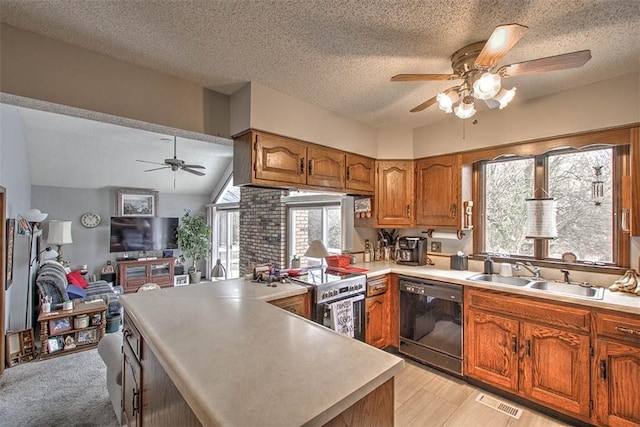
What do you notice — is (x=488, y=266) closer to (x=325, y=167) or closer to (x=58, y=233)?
(x=325, y=167)

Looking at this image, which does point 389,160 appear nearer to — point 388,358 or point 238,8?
point 238,8

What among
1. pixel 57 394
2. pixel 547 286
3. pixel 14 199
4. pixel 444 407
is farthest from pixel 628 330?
pixel 14 199

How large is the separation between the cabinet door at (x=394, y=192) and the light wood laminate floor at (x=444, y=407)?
64.4 inches

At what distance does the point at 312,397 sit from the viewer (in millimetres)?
837

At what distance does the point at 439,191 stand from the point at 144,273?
6773 millimetres

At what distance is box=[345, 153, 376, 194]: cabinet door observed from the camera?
10.3ft

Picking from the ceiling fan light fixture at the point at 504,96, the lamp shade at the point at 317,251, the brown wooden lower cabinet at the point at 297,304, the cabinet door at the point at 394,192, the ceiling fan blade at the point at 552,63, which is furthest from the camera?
the cabinet door at the point at 394,192

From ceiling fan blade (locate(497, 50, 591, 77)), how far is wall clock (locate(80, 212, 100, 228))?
7.66 m

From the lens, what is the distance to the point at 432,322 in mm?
2805

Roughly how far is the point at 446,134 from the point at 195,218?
633cm

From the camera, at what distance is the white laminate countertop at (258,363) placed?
0.79 meters

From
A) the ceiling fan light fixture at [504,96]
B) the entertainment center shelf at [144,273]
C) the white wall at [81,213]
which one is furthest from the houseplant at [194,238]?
the ceiling fan light fixture at [504,96]

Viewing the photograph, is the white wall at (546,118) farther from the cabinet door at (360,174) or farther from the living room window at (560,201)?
the cabinet door at (360,174)

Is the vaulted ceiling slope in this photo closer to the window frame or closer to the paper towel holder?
the window frame
